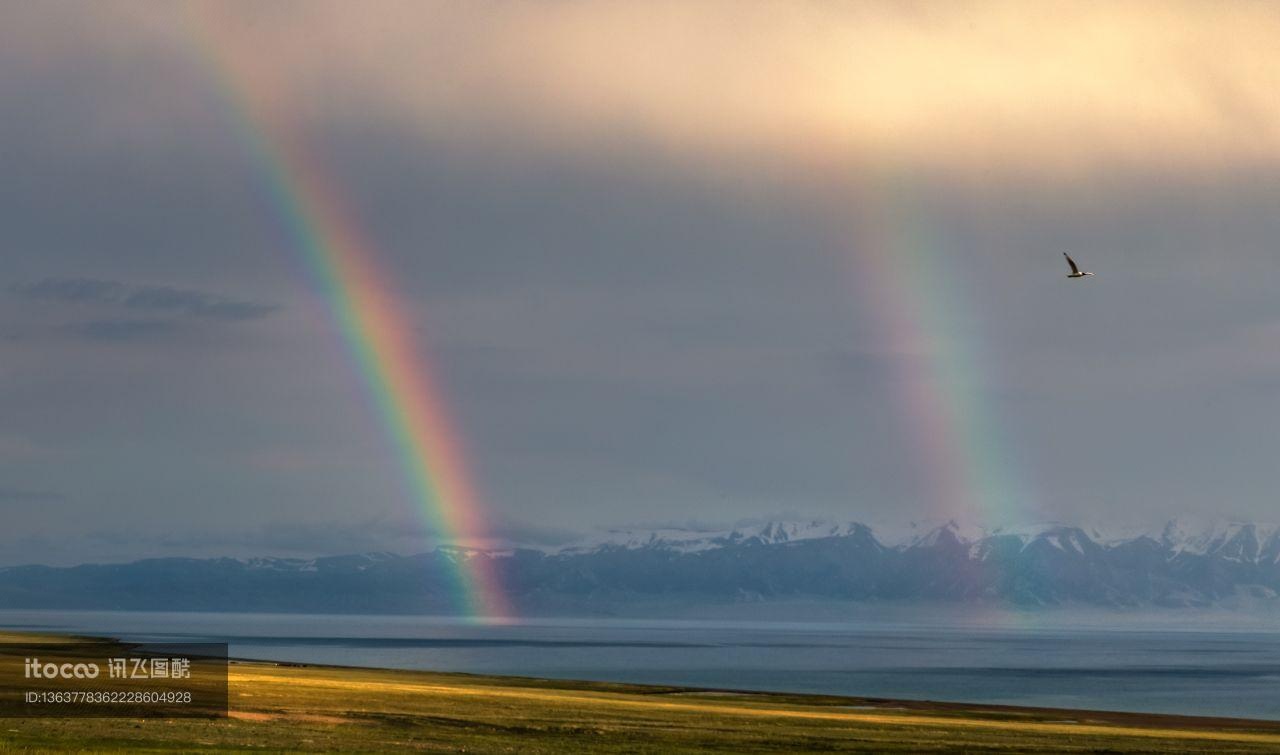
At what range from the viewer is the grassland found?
228 ft

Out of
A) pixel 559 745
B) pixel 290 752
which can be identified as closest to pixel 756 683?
pixel 559 745

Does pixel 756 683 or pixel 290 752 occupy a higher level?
pixel 756 683

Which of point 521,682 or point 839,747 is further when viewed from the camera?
point 521,682

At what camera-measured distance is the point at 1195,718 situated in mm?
131750

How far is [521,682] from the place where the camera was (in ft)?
512

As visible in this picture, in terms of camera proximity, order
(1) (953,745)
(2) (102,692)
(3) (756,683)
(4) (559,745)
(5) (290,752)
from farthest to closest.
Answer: (3) (756,683)
(2) (102,692)
(1) (953,745)
(4) (559,745)
(5) (290,752)

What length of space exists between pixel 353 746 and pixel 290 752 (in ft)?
17.9

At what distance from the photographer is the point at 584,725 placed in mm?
87062

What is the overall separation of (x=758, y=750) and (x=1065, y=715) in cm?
5989

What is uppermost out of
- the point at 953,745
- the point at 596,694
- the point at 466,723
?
the point at 596,694

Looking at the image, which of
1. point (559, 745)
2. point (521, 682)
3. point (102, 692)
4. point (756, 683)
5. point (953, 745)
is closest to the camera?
point (559, 745)

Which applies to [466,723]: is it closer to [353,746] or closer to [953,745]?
[353,746]

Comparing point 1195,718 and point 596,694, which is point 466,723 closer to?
point 596,694

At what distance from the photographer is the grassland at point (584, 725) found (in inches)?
2741
